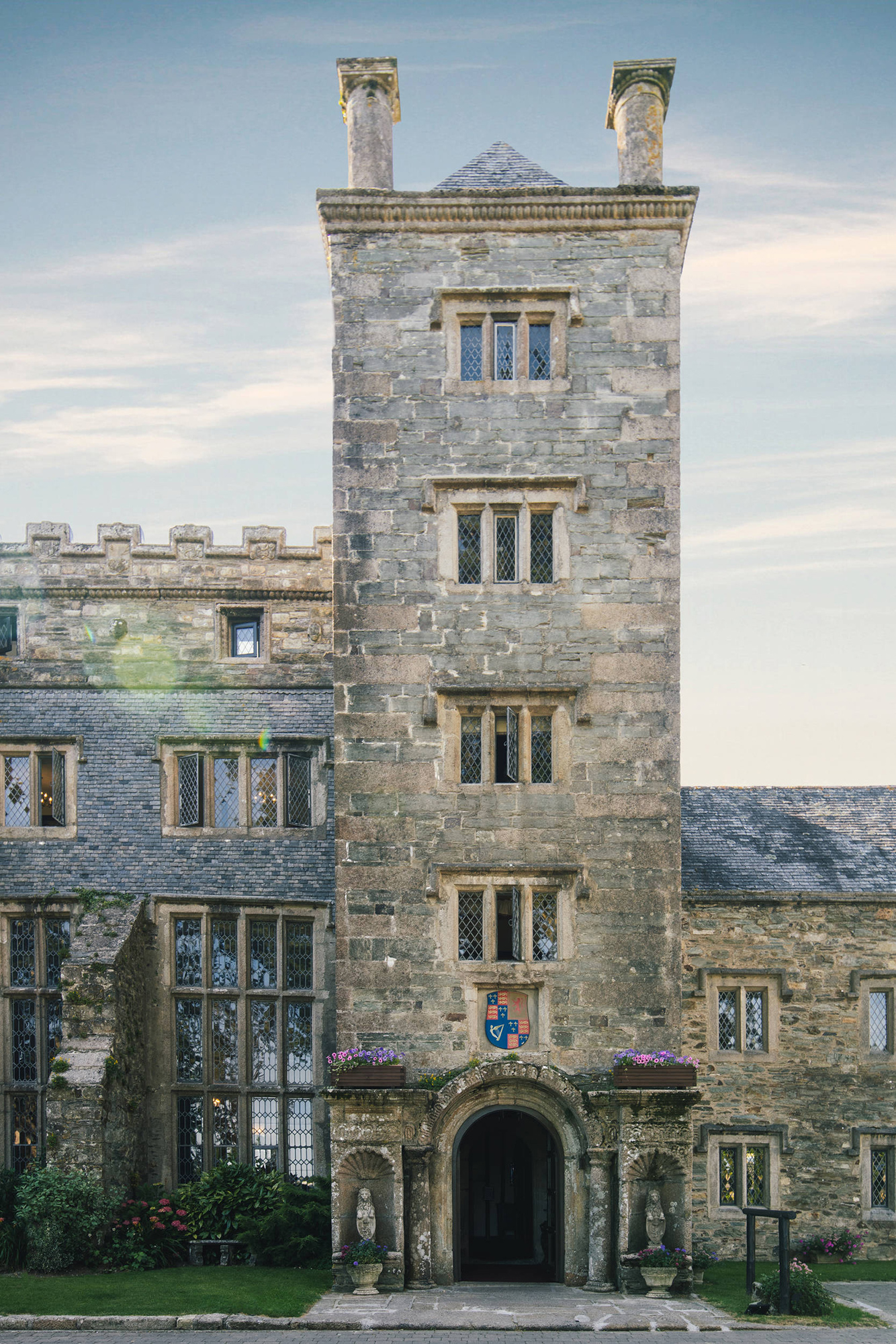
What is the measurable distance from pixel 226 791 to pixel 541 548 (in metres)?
7.54

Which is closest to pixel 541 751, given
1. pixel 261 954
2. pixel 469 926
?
pixel 469 926

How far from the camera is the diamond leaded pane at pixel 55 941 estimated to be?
22312 mm

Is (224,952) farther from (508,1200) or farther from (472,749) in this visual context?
(508,1200)

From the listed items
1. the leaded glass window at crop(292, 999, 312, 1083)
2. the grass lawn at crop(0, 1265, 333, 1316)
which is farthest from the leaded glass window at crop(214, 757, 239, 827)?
the grass lawn at crop(0, 1265, 333, 1316)

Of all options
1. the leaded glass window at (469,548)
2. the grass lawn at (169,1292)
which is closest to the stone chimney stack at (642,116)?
the leaded glass window at (469,548)

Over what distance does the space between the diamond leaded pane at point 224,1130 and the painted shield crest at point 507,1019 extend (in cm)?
532

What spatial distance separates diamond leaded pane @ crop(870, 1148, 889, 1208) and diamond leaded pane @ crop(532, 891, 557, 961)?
7759mm

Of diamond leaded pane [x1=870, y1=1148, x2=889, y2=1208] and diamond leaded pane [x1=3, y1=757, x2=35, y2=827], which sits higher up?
diamond leaded pane [x1=3, y1=757, x2=35, y2=827]

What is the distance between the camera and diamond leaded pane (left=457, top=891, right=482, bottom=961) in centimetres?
1980

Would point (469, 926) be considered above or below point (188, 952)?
above

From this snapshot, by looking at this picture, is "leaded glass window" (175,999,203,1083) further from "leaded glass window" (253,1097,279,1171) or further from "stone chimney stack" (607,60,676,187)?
"stone chimney stack" (607,60,676,187)

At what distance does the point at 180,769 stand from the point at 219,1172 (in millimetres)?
6925

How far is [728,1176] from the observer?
891 inches

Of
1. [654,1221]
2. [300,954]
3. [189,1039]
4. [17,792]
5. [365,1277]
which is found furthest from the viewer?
[17,792]
